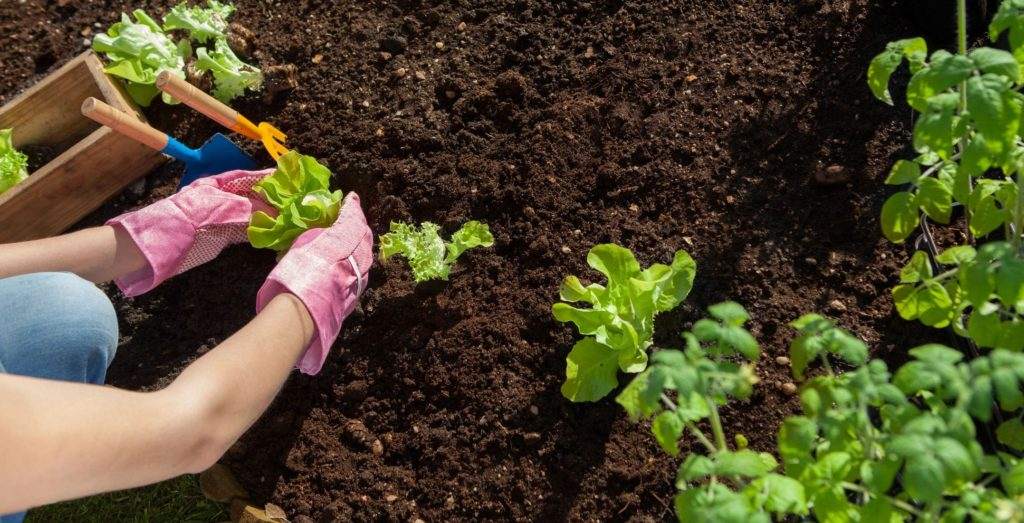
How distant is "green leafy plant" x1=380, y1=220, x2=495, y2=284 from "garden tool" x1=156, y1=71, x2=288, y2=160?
0.50 metres

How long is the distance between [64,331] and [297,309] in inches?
22.8

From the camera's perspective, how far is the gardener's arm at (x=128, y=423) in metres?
1.29

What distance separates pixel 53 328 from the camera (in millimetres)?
1926

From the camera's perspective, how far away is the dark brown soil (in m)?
2.07

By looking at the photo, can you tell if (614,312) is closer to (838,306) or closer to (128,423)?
(838,306)

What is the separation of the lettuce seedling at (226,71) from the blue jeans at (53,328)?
2.98 ft

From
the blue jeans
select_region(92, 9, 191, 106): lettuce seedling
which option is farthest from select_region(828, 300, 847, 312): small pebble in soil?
select_region(92, 9, 191, 106): lettuce seedling

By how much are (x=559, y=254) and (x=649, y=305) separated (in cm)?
42

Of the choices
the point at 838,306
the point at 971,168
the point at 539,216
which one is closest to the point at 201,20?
the point at 539,216

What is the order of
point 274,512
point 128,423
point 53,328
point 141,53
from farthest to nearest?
point 141,53 < point 274,512 < point 53,328 < point 128,423

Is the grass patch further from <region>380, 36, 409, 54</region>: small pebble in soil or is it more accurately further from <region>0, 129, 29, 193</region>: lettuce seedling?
<region>380, 36, 409, 54</region>: small pebble in soil

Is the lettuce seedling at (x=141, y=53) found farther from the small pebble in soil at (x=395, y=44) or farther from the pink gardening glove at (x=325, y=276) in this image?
the pink gardening glove at (x=325, y=276)

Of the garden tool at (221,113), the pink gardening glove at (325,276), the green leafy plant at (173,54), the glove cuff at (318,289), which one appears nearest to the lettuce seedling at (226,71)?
the green leafy plant at (173,54)

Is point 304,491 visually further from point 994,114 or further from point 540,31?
point 994,114
